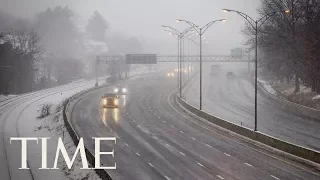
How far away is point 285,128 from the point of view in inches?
1625

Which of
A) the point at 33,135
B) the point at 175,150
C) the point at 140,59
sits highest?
the point at 140,59

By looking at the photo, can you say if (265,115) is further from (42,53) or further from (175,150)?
(42,53)

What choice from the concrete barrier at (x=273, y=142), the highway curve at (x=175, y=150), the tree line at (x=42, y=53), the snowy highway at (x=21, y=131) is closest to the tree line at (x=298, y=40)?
the highway curve at (x=175, y=150)

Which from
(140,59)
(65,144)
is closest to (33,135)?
(65,144)

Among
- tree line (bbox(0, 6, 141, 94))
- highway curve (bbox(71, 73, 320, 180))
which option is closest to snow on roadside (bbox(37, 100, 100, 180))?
highway curve (bbox(71, 73, 320, 180))

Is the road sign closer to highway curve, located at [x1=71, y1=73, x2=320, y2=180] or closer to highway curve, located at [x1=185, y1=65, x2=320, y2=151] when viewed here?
highway curve, located at [x1=185, y1=65, x2=320, y2=151]

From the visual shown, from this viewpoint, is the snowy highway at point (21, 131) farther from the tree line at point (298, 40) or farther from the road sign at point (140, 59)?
the road sign at point (140, 59)

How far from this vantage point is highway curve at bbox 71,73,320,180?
2642 cm

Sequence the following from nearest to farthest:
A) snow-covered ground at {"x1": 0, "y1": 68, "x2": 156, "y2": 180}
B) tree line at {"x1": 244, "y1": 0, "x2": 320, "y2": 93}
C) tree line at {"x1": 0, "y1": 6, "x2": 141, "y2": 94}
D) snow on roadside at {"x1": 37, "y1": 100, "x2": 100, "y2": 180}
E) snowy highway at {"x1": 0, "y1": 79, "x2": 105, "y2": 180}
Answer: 1. snow on roadside at {"x1": 37, "y1": 100, "x2": 100, "y2": 180}
2. snow-covered ground at {"x1": 0, "y1": 68, "x2": 156, "y2": 180}
3. snowy highway at {"x1": 0, "y1": 79, "x2": 105, "y2": 180}
4. tree line at {"x1": 244, "y1": 0, "x2": 320, "y2": 93}
5. tree line at {"x1": 0, "y1": 6, "x2": 141, "y2": 94}

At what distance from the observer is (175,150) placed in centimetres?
3306

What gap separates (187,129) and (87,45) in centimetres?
15272

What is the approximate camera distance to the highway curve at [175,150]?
86.7 feet

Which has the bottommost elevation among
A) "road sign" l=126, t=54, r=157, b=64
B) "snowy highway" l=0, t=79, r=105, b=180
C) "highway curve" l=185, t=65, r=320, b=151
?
"snowy highway" l=0, t=79, r=105, b=180

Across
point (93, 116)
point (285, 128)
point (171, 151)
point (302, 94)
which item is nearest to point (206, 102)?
point (302, 94)
